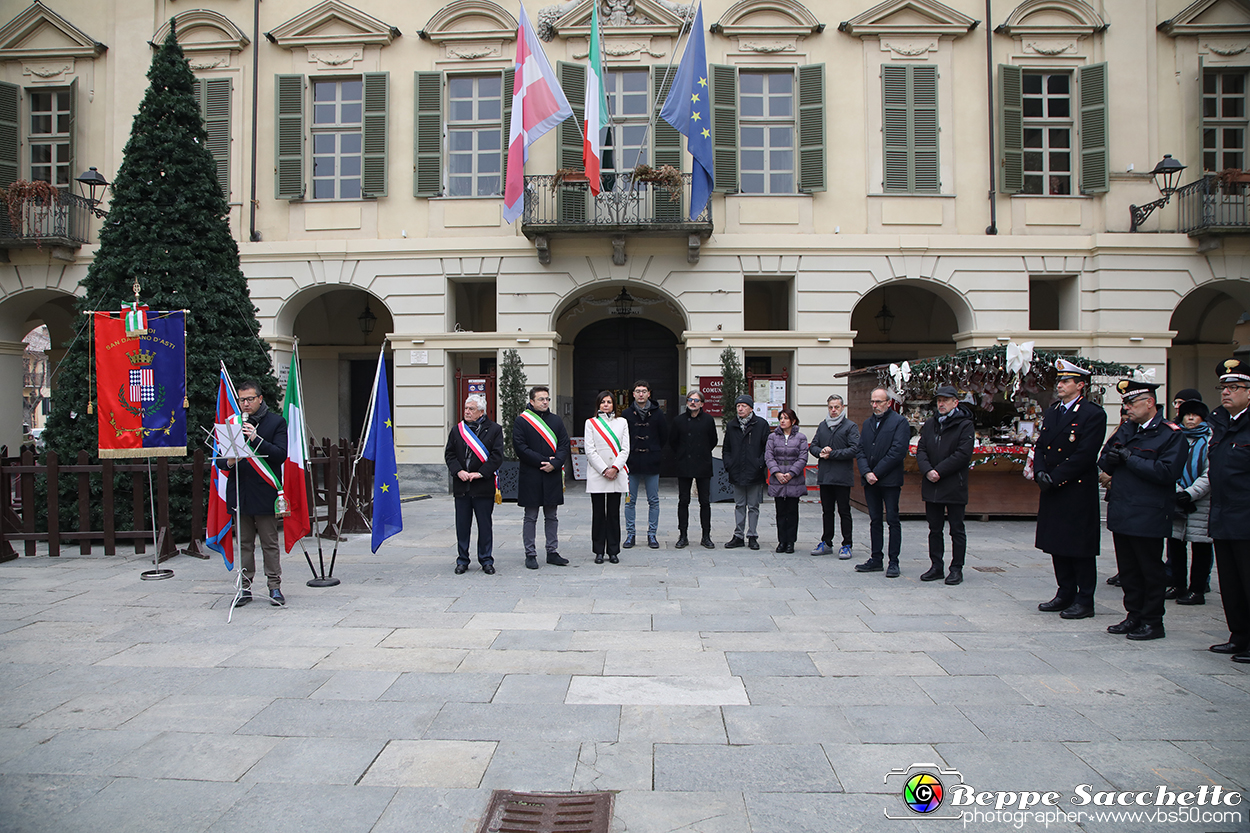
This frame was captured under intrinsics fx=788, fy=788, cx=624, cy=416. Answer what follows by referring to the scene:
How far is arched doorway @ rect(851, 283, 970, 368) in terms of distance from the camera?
18.9 m

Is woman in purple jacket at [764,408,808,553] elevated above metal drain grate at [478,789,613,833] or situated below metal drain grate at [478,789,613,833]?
above

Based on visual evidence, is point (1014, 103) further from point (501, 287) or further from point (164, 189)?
point (164, 189)

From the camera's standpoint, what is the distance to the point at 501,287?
1627 cm

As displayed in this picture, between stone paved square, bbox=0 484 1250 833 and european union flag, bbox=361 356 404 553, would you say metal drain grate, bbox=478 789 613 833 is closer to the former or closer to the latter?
stone paved square, bbox=0 484 1250 833

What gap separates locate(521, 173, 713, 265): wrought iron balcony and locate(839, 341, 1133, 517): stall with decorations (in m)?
5.04

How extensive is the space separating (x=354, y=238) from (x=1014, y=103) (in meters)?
13.8

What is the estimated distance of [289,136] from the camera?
16.5m

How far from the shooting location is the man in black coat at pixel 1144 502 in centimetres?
569

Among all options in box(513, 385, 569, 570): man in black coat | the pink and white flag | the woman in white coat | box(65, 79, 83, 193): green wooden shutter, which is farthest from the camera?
box(65, 79, 83, 193): green wooden shutter

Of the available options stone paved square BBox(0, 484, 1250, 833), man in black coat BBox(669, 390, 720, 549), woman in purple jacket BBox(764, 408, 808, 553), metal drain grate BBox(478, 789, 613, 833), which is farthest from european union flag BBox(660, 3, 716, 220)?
metal drain grate BBox(478, 789, 613, 833)

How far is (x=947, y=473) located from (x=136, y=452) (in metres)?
8.81

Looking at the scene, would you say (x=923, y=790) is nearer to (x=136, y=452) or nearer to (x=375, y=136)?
(x=136, y=452)

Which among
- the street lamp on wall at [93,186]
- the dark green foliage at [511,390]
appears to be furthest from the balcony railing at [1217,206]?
the street lamp on wall at [93,186]

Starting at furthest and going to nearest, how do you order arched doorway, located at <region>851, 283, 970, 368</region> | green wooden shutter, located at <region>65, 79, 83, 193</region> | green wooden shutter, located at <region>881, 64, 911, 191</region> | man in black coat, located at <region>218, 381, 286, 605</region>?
arched doorway, located at <region>851, 283, 970, 368</region>
green wooden shutter, located at <region>65, 79, 83, 193</region>
green wooden shutter, located at <region>881, 64, 911, 191</region>
man in black coat, located at <region>218, 381, 286, 605</region>
